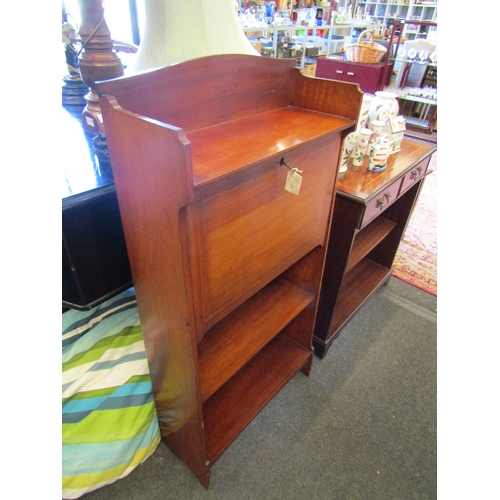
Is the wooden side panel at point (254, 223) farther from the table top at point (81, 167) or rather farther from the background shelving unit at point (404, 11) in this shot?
the background shelving unit at point (404, 11)

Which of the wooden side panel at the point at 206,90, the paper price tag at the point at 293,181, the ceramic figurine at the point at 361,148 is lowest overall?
the ceramic figurine at the point at 361,148

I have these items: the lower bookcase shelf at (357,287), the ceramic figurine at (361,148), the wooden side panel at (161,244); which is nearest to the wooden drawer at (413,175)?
the ceramic figurine at (361,148)

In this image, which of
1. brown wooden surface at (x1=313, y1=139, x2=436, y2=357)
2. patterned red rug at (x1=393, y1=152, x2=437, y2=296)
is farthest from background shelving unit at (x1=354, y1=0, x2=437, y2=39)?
brown wooden surface at (x1=313, y1=139, x2=436, y2=357)

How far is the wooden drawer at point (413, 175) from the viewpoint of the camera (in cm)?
144

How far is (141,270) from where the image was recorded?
85cm

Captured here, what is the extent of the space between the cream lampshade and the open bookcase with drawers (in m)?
0.20

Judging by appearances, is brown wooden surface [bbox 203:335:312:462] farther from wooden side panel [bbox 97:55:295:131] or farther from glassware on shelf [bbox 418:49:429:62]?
glassware on shelf [bbox 418:49:429:62]

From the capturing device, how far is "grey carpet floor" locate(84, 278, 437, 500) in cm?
117

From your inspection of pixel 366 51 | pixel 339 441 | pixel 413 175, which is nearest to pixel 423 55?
pixel 366 51

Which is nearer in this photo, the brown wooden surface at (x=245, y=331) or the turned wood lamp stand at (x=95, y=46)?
the turned wood lamp stand at (x=95, y=46)

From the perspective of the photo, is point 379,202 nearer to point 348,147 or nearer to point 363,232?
point 348,147

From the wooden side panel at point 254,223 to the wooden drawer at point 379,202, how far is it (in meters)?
0.23

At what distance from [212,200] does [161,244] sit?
146 mm

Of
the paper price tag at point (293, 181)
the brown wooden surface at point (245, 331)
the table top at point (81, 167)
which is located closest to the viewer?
the paper price tag at point (293, 181)
